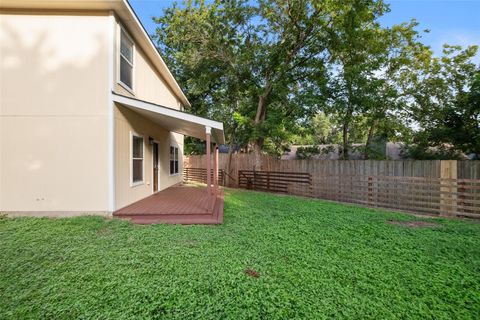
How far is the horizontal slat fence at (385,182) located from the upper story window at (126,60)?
23.5ft

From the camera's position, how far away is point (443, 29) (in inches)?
476

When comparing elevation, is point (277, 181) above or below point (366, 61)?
below

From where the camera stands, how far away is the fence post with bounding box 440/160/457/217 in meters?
6.49

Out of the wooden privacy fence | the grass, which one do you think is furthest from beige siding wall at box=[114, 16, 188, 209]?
the wooden privacy fence

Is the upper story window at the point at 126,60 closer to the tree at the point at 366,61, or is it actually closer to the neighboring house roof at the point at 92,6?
the neighboring house roof at the point at 92,6

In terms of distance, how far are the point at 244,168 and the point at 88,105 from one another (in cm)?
919

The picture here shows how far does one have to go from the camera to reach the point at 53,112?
5.65m

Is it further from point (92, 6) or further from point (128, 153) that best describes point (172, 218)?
point (92, 6)

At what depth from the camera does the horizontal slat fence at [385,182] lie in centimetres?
650

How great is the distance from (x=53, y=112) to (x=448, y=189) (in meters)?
9.94

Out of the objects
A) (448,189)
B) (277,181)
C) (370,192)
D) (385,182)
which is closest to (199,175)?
(277,181)

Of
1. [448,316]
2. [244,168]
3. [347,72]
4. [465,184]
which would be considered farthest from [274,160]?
[448,316]

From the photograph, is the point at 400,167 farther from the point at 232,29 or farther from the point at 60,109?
the point at 232,29

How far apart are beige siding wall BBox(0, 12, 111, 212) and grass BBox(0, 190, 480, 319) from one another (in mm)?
687
